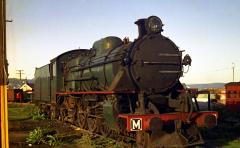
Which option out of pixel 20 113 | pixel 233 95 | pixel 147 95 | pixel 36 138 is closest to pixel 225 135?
pixel 147 95

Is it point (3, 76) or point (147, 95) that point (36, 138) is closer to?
point (147, 95)

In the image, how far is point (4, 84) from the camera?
479 centimetres

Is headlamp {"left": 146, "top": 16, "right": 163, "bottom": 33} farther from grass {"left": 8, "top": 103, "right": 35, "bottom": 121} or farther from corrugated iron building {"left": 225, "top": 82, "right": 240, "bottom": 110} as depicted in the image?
corrugated iron building {"left": 225, "top": 82, "right": 240, "bottom": 110}

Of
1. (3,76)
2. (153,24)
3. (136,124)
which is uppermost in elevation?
(153,24)

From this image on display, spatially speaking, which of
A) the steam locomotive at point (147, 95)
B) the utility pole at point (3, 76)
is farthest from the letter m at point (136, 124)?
the utility pole at point (3, 76)

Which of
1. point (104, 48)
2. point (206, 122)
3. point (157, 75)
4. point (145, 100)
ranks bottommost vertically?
point (206, 122)

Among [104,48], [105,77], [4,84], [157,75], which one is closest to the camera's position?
[4,84]

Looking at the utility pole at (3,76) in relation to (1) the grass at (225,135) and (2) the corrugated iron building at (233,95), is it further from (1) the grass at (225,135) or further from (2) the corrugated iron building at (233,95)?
(2) the corrugated iron building at (233,95)

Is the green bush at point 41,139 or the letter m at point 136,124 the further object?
the green bush at point 41,139

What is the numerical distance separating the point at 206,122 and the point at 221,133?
11.6ft

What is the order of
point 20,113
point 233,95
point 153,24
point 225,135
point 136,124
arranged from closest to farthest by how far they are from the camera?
point 136,124
point 153,24
point 225,135
point 233,95
point 20,113

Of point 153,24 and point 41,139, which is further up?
point 153,24

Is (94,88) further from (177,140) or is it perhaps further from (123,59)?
(177,140)

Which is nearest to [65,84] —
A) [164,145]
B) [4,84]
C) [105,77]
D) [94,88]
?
[94,88]
